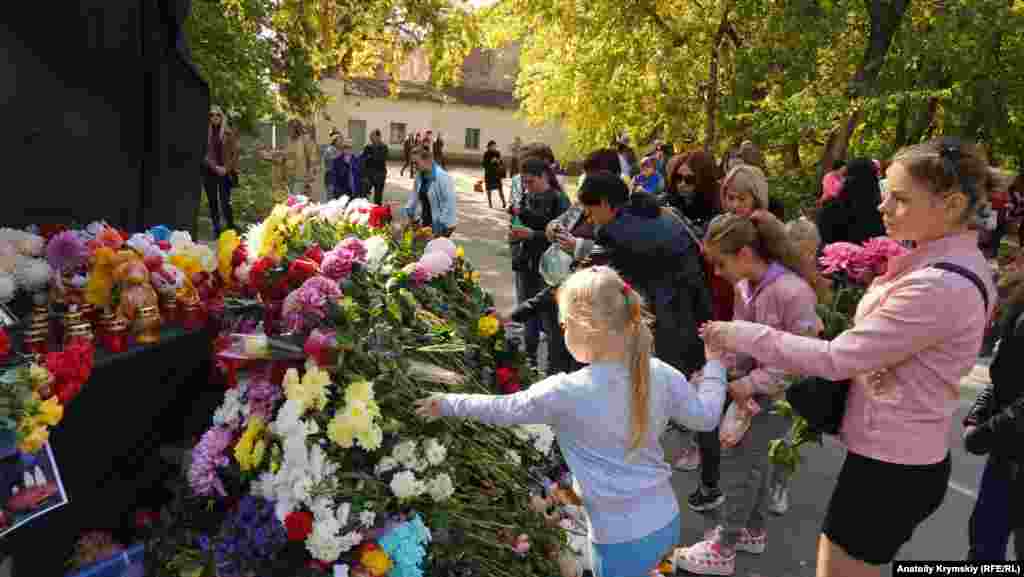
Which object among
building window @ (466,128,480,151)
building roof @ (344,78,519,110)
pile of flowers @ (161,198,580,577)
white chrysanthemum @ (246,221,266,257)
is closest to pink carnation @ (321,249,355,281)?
pile of flowers @ (161,198,580,577)

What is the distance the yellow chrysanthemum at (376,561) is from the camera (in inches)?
95.0

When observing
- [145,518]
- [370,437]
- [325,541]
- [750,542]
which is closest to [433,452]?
[370,437]

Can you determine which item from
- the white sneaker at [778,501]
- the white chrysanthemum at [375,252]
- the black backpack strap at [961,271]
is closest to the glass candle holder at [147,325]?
the white chrysanthemum at [375,252]

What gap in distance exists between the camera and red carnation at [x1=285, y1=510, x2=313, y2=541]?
239 cm

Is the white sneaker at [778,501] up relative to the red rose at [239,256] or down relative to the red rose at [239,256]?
down

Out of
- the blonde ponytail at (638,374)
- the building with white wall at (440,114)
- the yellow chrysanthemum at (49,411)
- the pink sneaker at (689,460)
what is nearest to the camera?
the yellow chrysanthemum at (49,411)

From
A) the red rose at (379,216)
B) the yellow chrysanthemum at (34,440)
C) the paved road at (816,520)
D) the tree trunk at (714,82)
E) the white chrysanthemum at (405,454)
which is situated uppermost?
the tree trunk at (714,82)

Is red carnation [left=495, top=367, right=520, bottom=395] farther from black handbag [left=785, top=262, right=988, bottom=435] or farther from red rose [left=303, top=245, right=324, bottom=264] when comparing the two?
black handbag [left=785, top=262, right=988, bottom=435]

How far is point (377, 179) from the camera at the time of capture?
49.3 feet

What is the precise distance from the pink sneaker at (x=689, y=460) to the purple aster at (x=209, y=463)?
9.66 ft

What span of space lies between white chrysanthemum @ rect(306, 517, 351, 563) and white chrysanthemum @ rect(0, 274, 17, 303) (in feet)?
4.57

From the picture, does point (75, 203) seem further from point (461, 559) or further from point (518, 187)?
point (518, 187)

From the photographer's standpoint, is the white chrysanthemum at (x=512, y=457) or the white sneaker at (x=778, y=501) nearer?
the white chrysanthemum at (x=512, y=457)

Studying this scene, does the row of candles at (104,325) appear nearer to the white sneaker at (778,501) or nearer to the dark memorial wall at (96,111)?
the dark memorial wall at (96,111)
